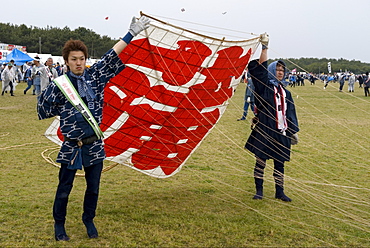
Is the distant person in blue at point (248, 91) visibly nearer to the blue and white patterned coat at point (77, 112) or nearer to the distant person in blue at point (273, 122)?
the distant person in blue at point (273, 122)

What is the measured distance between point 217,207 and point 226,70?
156 cm

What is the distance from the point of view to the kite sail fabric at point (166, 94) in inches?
151

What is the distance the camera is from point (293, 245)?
143 inches

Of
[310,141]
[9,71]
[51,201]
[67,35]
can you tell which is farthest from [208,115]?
[67,35]

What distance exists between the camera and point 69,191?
3533 millimetres

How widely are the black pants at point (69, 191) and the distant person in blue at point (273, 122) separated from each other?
2.10 m

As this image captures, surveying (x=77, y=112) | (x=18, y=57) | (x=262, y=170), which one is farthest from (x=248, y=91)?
(x=18, y=57)

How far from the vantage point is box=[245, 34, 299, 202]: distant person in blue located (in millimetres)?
4820

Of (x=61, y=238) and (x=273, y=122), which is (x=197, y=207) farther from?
(x=61, y=238)

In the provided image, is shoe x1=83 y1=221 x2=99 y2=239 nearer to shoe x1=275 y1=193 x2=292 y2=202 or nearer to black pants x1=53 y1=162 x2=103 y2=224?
black pants x1=53 y1=162 x2=103 y2=224

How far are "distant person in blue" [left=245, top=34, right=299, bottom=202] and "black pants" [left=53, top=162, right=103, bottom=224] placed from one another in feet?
6.88

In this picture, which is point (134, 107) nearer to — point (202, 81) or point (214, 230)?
point (202, 81)

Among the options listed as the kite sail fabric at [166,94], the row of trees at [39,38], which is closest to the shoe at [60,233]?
the kite sail fabric at [166,94]

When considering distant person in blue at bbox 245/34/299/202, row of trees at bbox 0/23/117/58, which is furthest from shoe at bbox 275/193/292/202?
row of trees at bbox 0/23/117/58
